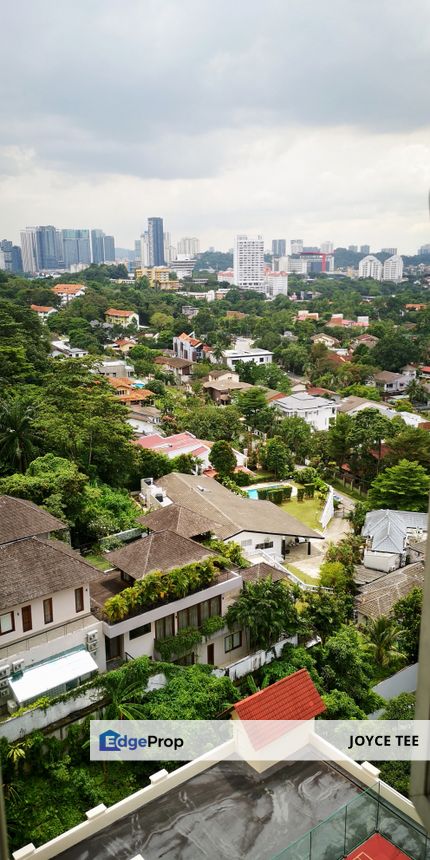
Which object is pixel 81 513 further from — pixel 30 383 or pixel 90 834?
pixel 30 383

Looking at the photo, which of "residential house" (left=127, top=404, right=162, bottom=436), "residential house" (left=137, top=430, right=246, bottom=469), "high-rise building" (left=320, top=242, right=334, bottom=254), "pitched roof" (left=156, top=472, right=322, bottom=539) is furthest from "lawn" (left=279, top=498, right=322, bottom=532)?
"high-rise building" (left=320, top=242, right=334, bottom=254)

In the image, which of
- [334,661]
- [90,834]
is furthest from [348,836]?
[334,661]

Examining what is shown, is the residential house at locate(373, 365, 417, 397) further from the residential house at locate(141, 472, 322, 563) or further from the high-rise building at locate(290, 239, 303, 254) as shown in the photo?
the high-rise building at locate(290, 239, 303, 254)

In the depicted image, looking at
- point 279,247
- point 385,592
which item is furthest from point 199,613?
point 279,247

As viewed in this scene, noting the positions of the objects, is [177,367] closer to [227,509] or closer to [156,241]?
[227,509]

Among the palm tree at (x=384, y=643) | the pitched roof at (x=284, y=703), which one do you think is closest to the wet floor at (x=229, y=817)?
the pitched roof at (x=284, y=703)

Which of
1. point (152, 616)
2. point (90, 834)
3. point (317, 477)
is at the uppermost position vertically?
point (152, 616)
